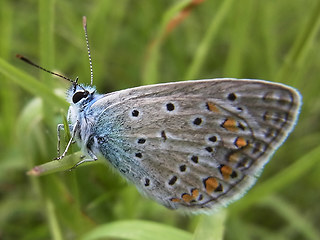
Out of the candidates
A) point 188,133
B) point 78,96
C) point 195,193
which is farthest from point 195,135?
point 78,96

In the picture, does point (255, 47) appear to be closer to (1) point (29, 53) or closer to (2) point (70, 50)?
(2) point (70, 50)

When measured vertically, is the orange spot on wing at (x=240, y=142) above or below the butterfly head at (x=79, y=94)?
below

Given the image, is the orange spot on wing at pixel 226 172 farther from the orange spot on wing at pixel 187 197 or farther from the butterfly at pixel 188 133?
the orange spot on wing at pixel 187 197

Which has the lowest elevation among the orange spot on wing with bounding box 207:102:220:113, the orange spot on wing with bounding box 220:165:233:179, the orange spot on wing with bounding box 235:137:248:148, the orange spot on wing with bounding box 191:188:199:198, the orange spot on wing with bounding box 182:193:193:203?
the orange spot on wing with bounding box 182:193:193:203

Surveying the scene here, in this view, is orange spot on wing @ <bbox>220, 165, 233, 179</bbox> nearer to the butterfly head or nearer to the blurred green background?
the blurred green background

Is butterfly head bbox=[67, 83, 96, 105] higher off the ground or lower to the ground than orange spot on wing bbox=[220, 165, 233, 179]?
higher

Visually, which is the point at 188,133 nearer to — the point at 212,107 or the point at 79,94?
the point at 212,107

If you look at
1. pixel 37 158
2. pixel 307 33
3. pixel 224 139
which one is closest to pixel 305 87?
pixel 307 33

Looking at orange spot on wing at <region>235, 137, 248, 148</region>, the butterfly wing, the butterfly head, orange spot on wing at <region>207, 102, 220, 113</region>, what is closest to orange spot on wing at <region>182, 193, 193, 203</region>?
the butterfly wing

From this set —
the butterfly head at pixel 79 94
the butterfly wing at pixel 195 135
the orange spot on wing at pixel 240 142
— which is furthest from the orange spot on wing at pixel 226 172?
the butterfly head at pixel 79 94
